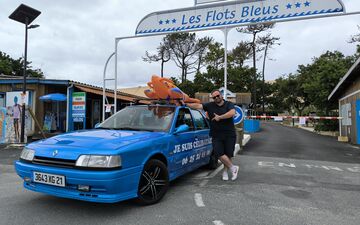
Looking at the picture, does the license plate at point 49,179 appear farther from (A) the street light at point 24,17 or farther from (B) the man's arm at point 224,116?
(A) the street light at point 24,17

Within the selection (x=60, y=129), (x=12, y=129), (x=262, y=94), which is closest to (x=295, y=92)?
(x=262, y=94)

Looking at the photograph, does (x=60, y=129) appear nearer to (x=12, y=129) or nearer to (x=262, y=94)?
(x=12, y=129)

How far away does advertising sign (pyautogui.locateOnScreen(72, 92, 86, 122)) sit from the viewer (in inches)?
570

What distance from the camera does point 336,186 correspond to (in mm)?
5781

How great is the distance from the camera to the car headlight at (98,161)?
3547mm

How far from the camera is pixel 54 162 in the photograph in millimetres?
3711

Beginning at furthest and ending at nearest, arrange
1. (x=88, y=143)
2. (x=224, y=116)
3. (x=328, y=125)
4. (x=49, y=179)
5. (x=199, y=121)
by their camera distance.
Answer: (x=328, y=125) < (x=199, y=121) < (x=224, y=116) < (x=88, y=143) < (x=49, y=179)

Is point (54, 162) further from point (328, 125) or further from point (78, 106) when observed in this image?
point (328, 125)

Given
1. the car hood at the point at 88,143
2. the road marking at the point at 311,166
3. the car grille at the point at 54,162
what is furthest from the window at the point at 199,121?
the car grille at the point at 54,162

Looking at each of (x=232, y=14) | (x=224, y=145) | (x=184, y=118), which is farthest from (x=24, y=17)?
A: (x=224, y=145)

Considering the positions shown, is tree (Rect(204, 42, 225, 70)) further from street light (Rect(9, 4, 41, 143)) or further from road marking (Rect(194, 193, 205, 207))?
road marking (Rect(194, 193, 205, 207))

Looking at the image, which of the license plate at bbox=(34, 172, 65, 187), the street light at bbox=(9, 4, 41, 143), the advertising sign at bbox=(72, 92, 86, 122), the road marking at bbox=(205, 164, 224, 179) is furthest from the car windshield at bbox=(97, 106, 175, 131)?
the advertising sign at bbox=(72, 92, 86, 122)

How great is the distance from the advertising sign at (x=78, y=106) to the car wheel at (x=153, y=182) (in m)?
11.0

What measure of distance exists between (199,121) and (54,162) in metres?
3.34
